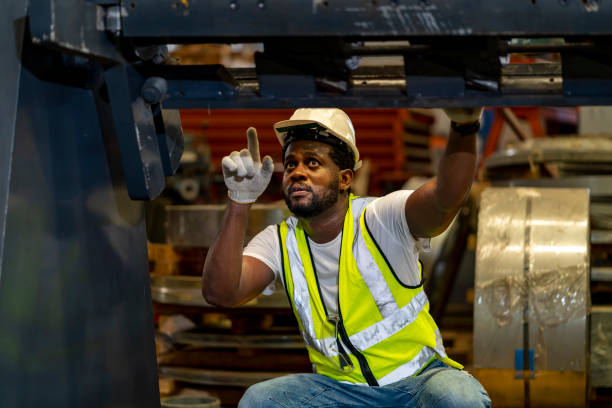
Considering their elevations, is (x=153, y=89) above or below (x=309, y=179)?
above

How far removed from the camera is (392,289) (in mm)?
2287

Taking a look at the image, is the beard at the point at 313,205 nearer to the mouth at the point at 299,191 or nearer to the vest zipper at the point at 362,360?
the mouth at the point at 299,191

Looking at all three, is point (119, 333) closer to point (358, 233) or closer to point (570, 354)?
point (358, 233)

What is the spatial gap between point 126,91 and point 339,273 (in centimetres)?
95

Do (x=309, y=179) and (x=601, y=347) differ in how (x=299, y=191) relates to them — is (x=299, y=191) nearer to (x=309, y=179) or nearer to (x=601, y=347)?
(x=309, y=179)

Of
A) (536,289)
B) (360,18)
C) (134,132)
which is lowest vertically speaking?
(536,289)

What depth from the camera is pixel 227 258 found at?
88.9 inches

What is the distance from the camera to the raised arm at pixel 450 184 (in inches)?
76.9

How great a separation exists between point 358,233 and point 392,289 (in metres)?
0.21

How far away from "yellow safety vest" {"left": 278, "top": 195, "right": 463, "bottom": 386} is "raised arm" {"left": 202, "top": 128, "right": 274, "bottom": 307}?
212mm

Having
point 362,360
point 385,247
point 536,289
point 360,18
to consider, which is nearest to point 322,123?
point 385,247

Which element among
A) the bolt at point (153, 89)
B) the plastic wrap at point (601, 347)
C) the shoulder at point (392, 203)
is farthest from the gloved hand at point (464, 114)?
the plastic wrap at point (601, 347)

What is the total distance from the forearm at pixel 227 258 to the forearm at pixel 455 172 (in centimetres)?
59

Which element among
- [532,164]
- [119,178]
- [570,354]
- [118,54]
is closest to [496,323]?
[570,354]
